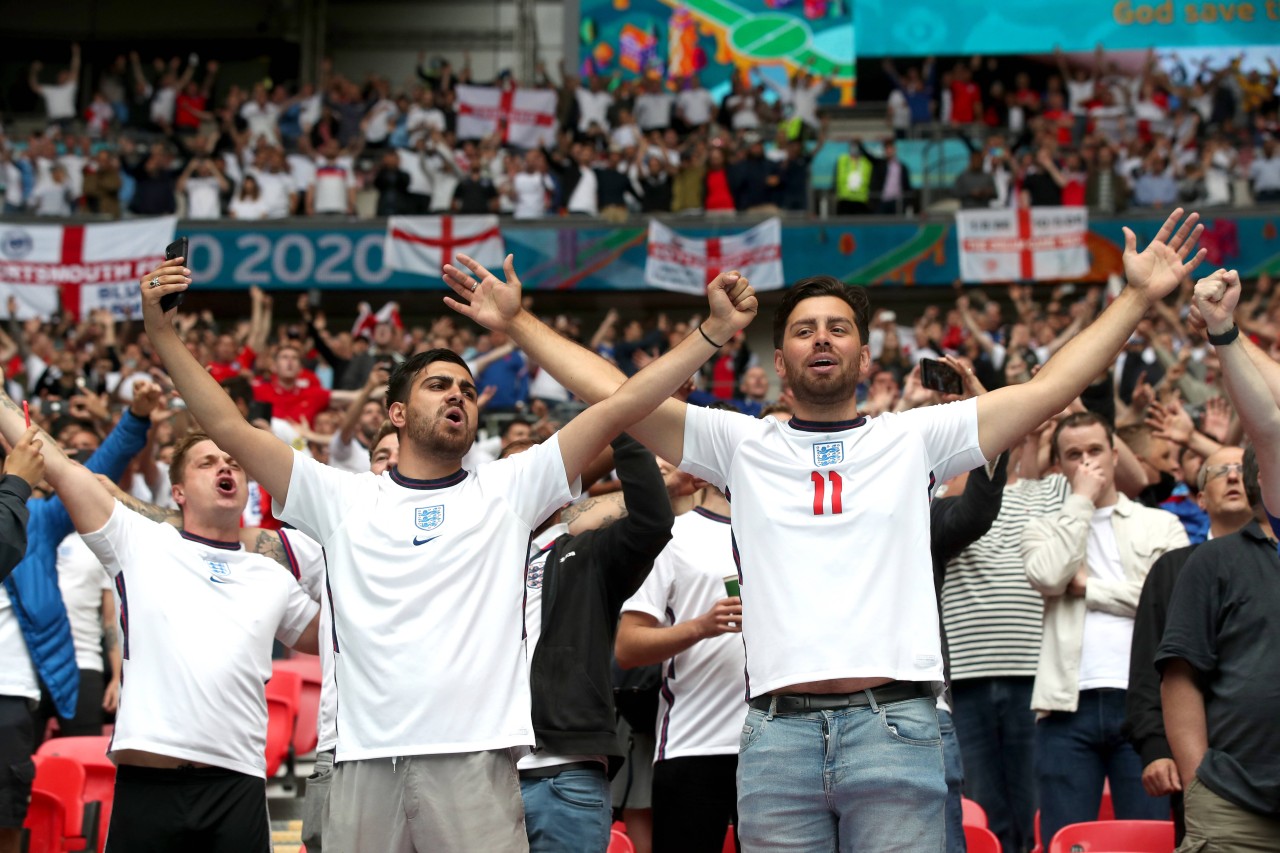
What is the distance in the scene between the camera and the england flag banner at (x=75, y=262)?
16453mm

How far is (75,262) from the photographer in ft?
55.1

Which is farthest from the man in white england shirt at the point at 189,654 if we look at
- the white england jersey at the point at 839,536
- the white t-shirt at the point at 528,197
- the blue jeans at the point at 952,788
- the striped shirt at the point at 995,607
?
the white t-shirt at the point at 528,197

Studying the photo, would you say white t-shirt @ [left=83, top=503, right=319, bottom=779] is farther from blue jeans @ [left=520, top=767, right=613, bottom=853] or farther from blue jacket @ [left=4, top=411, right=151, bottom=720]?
blue jeans @ [left=520, top=767, right=613, bottom=853]

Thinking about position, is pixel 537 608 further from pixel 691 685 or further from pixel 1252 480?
pixel 1252 480

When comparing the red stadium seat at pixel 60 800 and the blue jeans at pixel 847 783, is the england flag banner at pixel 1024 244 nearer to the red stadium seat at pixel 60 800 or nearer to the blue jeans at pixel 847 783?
the red stadium seat at pixel 60 800

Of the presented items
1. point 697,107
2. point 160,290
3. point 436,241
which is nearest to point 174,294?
point 160,290

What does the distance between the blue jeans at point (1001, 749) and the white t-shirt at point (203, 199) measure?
15299mm

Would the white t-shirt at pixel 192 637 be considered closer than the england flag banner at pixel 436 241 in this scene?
Yes

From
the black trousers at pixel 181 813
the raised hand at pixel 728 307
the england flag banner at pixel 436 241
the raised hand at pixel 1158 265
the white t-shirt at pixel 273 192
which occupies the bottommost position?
the black trousers at pixel 181 813

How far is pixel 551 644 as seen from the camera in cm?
471

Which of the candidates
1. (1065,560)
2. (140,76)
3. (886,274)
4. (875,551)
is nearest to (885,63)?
(886,274)

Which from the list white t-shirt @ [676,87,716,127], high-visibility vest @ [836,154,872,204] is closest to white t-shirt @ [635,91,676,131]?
white t-shirt @ [676,87,716,127]

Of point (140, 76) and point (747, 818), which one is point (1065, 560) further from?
point (140, 76)

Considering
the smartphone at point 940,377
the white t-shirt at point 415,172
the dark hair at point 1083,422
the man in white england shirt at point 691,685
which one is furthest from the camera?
A: the white t-shirt at point 415,172
